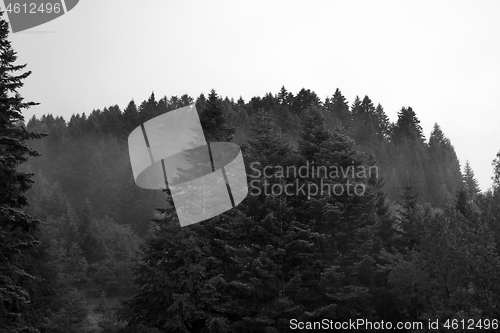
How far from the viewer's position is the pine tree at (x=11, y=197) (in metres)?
13.8

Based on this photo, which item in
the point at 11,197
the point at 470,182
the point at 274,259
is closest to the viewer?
the point at 11,197

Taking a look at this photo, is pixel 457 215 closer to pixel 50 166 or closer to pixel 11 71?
pixel 11 71

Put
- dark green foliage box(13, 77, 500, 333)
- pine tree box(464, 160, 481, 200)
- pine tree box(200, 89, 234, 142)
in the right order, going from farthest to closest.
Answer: pine tree box(464, 160, 481, 200) < pine tree box(200, 89, 234, 142) < dark green foliage box(13, 77, 500, 333)

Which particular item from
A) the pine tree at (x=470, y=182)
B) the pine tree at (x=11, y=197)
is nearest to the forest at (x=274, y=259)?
the pine tree at (x=11, y=197)

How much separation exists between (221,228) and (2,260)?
10.6 metres

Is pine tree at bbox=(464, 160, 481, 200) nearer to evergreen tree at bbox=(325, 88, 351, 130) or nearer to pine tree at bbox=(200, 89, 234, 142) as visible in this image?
evergreen tree at bbox=(325, 88, 351, 130)

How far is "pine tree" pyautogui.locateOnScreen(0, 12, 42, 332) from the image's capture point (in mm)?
13812

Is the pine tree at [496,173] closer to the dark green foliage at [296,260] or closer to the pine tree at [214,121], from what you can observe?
the dark green foliage at [296,260]

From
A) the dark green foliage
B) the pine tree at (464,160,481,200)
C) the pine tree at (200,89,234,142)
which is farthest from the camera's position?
the pine tree at (464,160,481,200)

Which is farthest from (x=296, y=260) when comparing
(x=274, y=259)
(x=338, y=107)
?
(x=338, y=107)

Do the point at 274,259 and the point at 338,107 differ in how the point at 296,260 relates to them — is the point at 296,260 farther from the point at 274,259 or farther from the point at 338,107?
the point at 338,107

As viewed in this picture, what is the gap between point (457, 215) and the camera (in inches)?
694

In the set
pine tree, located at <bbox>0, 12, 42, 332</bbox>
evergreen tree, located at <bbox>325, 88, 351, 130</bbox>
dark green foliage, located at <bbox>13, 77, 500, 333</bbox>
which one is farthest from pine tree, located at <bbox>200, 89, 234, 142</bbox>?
evergreen tree, located at <bbox>325, 88, 351, 130</bbox>

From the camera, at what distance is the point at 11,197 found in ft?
A: 47.6
